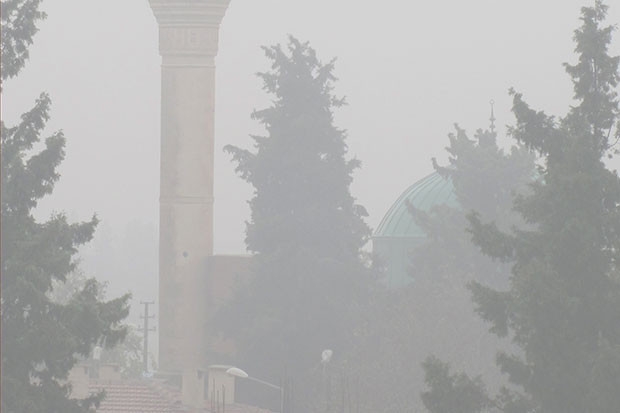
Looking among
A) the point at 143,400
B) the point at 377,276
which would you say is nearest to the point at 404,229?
the point at 377,276

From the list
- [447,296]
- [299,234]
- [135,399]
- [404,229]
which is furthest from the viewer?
[404,229]

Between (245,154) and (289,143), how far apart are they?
152 cm

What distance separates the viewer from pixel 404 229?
177 feet

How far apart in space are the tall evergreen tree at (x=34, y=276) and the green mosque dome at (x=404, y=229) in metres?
30.3

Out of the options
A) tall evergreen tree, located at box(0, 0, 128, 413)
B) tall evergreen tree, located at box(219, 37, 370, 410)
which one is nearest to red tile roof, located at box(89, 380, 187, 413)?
tall evergreen tree, located at box(219, 37, 370, 410)

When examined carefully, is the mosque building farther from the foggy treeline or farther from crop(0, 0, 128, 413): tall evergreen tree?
crop(0, 0, 128, 413): tall evergreen tree

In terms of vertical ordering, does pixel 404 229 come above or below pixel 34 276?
above

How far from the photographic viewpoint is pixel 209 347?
168 feet

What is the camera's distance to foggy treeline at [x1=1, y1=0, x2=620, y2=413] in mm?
22031

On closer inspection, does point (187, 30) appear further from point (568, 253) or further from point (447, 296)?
point (568, 253)

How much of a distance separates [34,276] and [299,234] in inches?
1012

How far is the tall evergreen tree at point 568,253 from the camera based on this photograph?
21672mm

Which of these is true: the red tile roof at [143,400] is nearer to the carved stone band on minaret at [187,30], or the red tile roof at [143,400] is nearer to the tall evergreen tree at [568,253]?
the carved stone band on minaret at [187,30]

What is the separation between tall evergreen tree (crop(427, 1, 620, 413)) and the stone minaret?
27.8m
